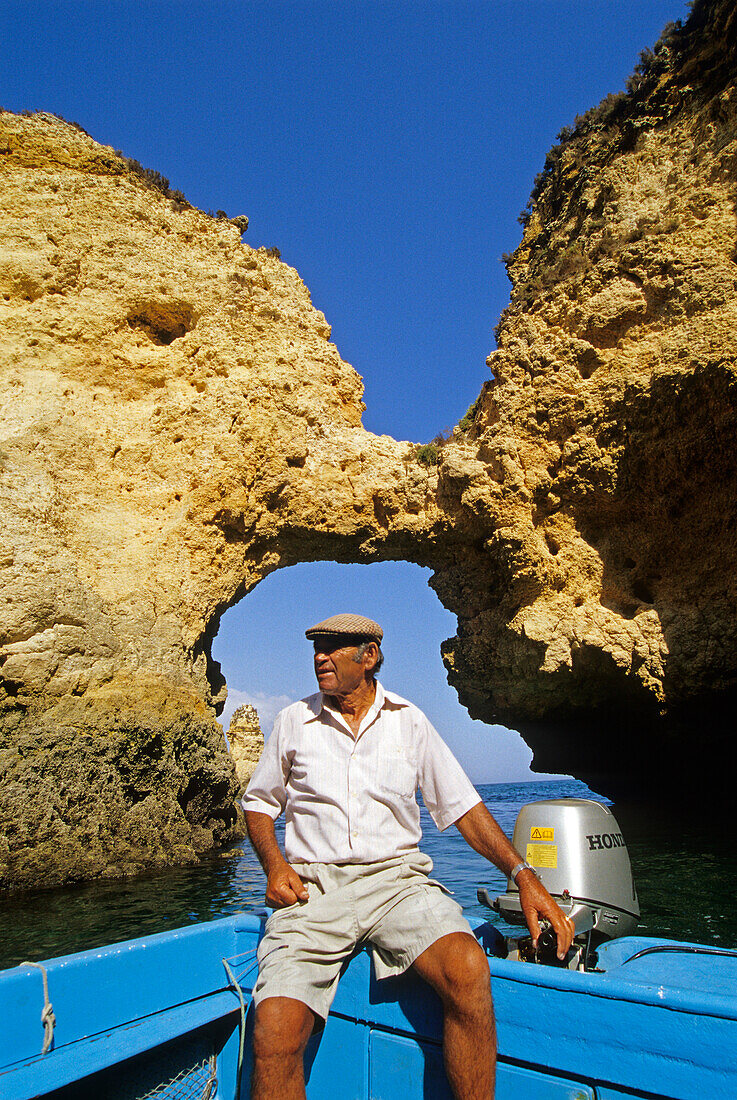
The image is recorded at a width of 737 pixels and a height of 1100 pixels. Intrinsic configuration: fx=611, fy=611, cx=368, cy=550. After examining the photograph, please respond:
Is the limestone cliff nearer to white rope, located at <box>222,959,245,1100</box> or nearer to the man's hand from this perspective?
white rope, located at <box>222,959,245,1100</box>

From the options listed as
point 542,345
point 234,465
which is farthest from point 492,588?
A: point 234,465

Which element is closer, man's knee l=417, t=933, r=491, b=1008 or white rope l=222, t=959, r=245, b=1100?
man's knee l=417, t=933, r=491, b=1008

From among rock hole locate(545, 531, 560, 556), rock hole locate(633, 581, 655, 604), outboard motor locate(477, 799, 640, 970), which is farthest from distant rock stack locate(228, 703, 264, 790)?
outboard motor locate(477, 799, 640, 970)

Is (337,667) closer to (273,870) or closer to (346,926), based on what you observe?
(273,870)

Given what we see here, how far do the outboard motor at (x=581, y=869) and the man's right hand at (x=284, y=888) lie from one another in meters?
0.77

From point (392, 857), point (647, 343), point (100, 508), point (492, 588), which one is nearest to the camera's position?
point (392, 857)

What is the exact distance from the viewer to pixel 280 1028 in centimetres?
166

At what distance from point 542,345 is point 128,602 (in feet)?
24.5

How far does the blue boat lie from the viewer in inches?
62.1

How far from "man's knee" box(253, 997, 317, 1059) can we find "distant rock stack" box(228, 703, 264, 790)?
75.2ft

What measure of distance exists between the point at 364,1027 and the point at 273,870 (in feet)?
1.89

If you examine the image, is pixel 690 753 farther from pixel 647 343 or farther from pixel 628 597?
pixel 647 343

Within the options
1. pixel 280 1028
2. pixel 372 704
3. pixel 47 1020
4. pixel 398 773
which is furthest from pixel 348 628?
pixel 47 1020

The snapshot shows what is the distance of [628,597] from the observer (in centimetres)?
970
